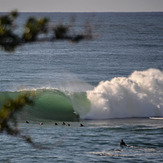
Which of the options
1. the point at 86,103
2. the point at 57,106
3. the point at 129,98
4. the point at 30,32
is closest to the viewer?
the point at 30,32

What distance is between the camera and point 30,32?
25.8 ft

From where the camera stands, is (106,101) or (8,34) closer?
(8,34)

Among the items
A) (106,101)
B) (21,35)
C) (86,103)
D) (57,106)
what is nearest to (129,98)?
(106,101)

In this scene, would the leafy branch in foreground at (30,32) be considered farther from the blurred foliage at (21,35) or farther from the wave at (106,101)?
the wave at (106,101)

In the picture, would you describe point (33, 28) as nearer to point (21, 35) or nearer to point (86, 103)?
point (21, 35)

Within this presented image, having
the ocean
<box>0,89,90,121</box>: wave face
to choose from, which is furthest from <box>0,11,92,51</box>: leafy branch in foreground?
<box>0,89,90,121</box>: wave face

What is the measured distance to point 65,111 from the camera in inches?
1151

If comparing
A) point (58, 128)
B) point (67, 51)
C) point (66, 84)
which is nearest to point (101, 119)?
point (58, 128)

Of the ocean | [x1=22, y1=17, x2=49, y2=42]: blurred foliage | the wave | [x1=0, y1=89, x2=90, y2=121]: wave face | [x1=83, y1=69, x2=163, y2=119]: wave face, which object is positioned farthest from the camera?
[x1=83, y1=69, x2=163, y2=119]: wave face

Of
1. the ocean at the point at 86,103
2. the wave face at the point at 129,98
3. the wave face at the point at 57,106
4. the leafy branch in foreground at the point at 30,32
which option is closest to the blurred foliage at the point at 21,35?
the leafy branch in foreground at the point at 30,32

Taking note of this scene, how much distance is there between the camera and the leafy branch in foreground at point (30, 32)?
787cm

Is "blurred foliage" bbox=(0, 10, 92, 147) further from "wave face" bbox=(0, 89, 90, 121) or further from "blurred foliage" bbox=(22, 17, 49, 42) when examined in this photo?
"wave face" bbox=(0, 89, 90, 121)

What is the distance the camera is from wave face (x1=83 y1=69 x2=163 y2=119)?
2931cm

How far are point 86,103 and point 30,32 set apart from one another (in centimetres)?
2274
